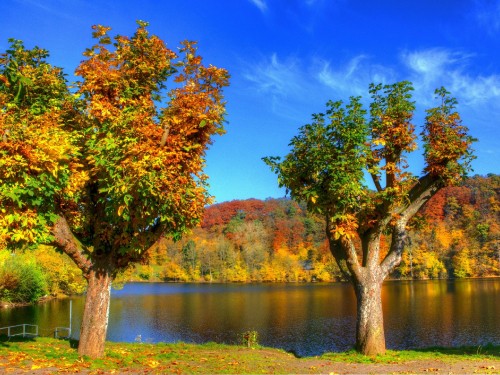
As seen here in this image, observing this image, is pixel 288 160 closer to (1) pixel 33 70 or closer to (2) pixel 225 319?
(1) pixel 33 70

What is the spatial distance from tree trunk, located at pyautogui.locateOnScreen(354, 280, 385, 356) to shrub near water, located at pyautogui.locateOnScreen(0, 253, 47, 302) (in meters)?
42.1

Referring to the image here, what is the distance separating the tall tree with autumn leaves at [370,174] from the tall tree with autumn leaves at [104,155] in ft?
11.5

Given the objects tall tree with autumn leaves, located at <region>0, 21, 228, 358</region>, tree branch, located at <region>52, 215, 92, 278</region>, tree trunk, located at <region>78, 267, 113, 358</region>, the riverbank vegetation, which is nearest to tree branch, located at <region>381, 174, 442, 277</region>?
tall tree with autumn leaves, located at <region>0, 21, 228, 358</region>

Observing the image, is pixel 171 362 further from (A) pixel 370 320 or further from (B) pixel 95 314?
(A) pixel 370 320

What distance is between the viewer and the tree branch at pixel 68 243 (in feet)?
37.3

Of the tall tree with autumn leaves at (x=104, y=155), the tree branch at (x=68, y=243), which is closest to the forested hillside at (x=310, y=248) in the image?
the tall tree with autumn leaves at (x=104, y=155)

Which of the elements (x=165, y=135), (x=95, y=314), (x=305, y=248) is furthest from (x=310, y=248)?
(x=165, y=135)

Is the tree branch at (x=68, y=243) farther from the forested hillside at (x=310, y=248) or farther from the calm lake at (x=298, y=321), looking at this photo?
the forested hillside at (x=310, y=248)

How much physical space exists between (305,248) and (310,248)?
8.58 feet

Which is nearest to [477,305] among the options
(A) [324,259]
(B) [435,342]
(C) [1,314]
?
(B) [435,342]

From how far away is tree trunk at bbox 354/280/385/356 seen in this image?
13391 mm

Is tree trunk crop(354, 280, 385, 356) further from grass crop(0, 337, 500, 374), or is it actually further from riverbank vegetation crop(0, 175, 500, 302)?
riverbank vegetation crop(0, 175, 500, 302)

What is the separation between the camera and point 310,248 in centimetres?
10188

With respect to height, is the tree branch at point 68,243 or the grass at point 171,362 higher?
the tree branch at point 68,243
